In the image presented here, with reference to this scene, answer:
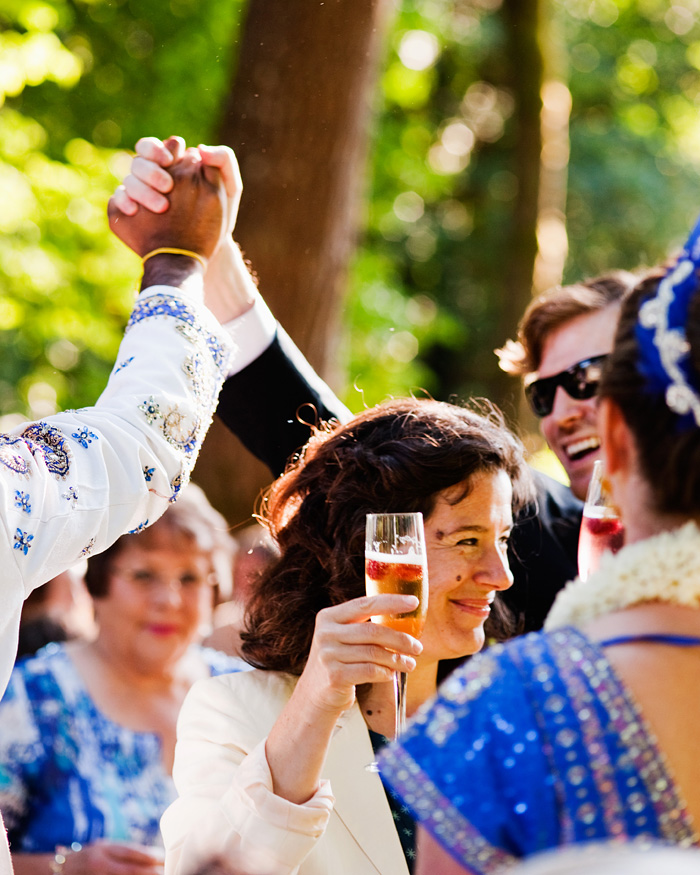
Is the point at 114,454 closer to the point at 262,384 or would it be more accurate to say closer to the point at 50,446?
the point at 50,446

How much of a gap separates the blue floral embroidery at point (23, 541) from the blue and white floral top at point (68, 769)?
2.02 metres

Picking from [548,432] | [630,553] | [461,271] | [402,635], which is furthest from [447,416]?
[461,271]

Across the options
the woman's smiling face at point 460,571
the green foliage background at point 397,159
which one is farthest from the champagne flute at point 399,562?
the green foliage background at point 397,159

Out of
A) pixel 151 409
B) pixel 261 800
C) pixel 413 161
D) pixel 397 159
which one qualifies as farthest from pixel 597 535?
pixel 413 161

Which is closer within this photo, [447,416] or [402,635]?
[402,635]

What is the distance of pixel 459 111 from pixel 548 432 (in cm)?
1539

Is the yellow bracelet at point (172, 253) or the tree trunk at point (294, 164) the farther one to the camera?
the tree trunk at point (294, 164)

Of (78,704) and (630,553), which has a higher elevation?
(78,704)

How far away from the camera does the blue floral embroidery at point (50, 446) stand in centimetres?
183

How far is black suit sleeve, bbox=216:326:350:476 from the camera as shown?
2.96m

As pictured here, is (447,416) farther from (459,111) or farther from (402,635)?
(459,111)

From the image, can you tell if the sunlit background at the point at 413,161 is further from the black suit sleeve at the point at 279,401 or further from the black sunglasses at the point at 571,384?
the black sunglasses at the point at 571,384

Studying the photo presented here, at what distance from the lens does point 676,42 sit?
17.4 metres

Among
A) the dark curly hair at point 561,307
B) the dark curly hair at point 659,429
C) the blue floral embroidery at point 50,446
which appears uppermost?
the dark curly hair at point 561,307
